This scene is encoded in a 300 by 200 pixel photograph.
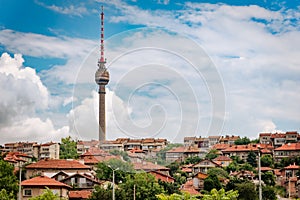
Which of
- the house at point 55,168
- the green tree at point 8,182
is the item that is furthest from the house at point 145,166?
the house at point 55,168

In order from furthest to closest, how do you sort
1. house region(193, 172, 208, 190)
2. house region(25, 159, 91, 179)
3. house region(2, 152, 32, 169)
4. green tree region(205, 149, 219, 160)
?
green tree region(205, 149, 219, 160)
house region(2, 152, 32, 169)
house region(193, 172, 208, 190)
house region(25, 159, 91, 179)

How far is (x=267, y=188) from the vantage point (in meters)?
28.6

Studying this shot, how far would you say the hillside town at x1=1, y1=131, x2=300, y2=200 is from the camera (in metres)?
18.4

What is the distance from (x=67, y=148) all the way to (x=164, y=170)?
2608 cm

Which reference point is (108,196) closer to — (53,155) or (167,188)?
(167,188)

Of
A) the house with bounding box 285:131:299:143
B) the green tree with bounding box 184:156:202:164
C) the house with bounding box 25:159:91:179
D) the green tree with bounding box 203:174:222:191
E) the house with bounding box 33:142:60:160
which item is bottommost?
the green tree with bounding box 203:174:222:191

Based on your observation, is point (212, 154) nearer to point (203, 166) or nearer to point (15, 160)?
point (203, 166)

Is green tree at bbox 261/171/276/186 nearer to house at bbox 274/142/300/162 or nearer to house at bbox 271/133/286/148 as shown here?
house at bbox 274/142/300/162

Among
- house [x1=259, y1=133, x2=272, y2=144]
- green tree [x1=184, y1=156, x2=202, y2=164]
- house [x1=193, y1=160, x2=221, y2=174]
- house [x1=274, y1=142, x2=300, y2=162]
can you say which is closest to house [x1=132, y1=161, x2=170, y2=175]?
house [x1=193, y1=160, x2=221, y2=174]

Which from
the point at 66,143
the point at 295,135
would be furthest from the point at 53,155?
the point at 295,135

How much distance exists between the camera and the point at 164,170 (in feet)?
113

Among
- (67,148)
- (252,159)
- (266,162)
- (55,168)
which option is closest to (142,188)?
(55,168)

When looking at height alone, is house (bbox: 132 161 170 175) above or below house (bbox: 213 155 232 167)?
below

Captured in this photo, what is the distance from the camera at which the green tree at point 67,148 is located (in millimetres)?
56062
